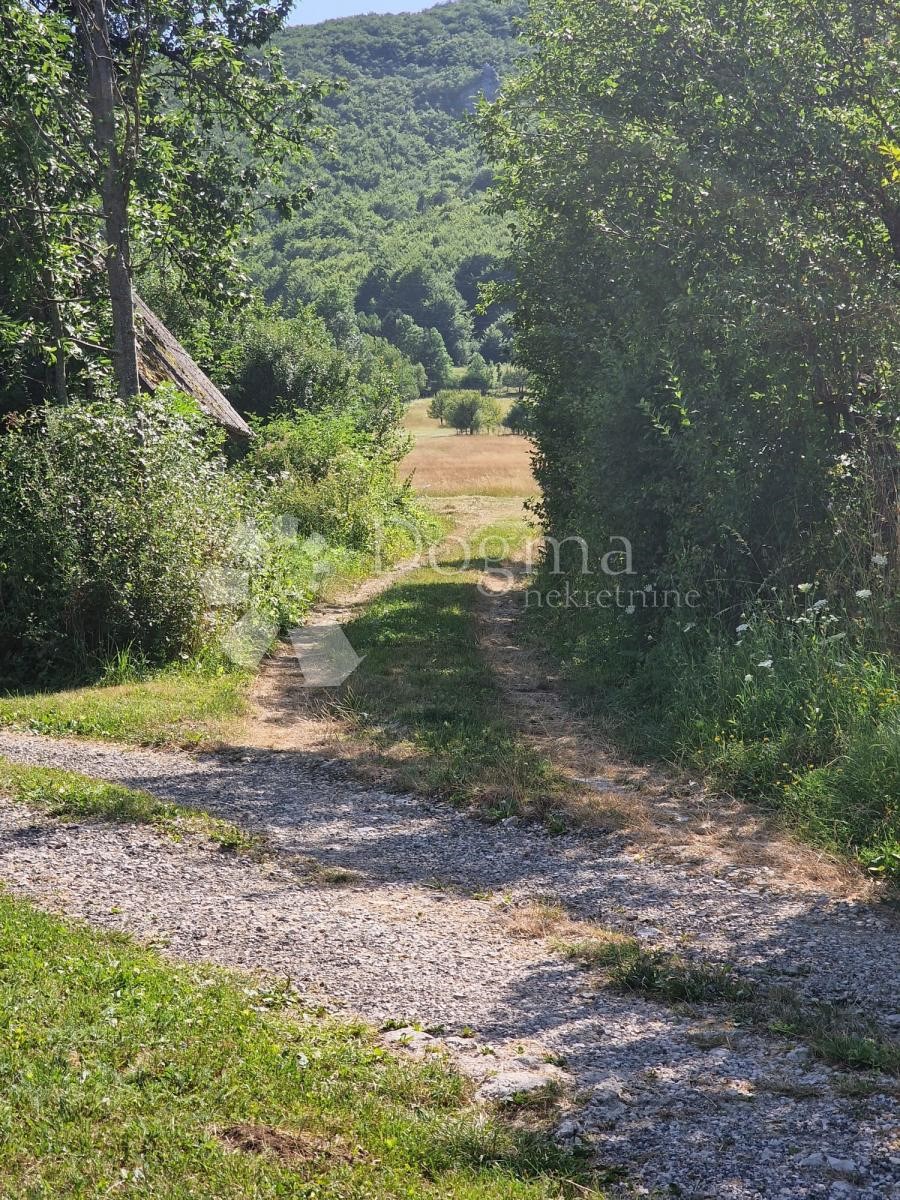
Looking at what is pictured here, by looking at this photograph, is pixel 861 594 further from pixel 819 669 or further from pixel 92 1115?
pixel 92 1115

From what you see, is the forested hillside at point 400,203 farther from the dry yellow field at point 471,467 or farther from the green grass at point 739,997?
the green grass at point 739,997

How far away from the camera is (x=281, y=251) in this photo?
293 ft

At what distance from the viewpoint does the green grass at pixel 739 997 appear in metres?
3.84

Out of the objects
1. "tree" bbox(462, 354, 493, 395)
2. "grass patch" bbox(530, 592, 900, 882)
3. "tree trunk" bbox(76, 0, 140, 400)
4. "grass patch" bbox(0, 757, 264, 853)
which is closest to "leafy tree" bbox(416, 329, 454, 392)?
"tree" bbox(462, 354, 493, 395)

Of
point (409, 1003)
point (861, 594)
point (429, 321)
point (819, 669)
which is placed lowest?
point (409, 1003)

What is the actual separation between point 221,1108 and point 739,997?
205 centimetres

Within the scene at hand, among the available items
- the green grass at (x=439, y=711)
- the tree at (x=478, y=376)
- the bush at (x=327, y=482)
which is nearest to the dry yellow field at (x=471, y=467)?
the bush at (x=327, y=482)

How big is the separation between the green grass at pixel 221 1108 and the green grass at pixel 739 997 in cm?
109

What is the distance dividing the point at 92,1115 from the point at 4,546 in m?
8.51

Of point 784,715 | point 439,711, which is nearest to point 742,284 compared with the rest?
point 784,715

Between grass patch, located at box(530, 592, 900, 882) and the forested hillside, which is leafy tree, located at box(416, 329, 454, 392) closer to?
the forested hillside

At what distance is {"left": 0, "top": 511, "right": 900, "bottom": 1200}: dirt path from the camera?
11.1 ft

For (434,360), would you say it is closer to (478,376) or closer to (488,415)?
(478,376)

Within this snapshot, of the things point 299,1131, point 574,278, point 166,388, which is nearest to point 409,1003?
point 299,1131
